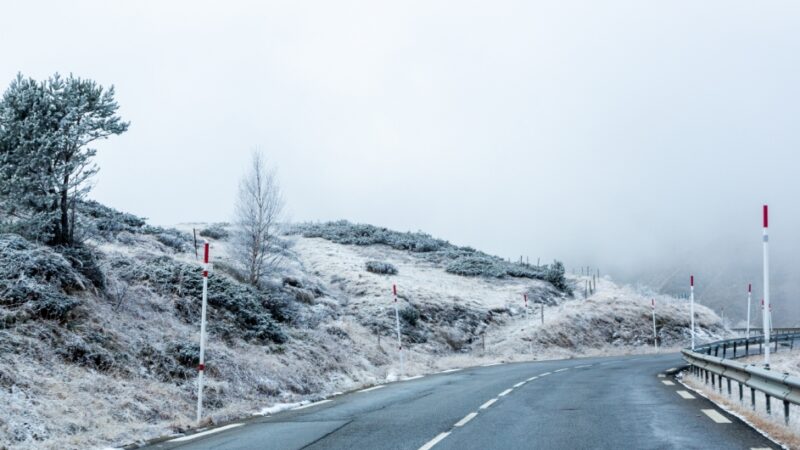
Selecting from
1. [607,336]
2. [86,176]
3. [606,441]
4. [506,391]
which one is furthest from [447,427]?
[607,336]

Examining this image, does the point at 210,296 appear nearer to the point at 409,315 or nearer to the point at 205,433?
the point at 205,433

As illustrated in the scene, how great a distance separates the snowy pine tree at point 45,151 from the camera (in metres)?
16.5

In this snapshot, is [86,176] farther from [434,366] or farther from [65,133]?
[434,366]

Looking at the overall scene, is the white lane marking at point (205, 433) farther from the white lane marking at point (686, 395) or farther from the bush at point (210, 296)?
the white lane marking at point (686, 395)

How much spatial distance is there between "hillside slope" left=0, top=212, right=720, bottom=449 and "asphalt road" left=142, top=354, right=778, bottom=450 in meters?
1.80

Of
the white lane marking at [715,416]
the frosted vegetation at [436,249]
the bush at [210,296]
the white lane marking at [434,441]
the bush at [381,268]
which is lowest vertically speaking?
the white lane marking at [434,441]

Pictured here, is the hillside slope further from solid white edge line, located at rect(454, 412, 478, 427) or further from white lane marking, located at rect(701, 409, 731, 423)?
white lane marking, located at rect(701, 409, 731, 423)

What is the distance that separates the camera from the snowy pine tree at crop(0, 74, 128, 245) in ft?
54.2

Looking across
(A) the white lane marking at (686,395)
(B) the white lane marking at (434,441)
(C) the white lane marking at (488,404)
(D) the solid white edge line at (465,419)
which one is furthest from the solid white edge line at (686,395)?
(B) the white lane marking at (434,441)

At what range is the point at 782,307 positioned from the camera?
144 meters

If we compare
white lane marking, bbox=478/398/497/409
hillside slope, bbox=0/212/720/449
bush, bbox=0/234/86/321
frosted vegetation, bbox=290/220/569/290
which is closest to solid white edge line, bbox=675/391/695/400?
white lane marking, bbox=478/398/497/409

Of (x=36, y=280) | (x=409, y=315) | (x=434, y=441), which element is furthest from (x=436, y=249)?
(x=434, y=441)

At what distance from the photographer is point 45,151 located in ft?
54.5

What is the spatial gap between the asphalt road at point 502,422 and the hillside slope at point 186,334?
5.89 feet
